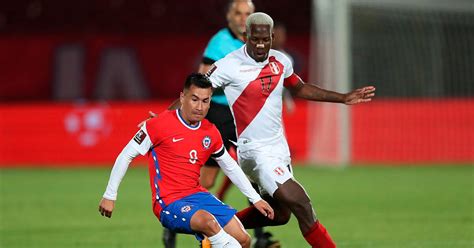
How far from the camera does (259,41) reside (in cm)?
758

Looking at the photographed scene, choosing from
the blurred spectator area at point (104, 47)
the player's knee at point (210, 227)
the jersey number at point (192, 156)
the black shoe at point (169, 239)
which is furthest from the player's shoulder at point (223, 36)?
the blurred spectator area at point (104, 47)

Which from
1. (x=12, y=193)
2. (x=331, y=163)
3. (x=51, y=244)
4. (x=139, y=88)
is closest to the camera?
(x=51, y=244)

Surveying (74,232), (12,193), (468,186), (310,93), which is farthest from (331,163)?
(310,93)

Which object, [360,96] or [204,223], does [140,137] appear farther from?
[360,96]

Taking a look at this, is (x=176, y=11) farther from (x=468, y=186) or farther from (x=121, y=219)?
(x=121, y=219)

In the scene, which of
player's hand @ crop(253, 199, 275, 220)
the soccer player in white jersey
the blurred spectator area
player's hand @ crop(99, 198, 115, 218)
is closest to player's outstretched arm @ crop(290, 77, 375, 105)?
the soccer player in white jersey

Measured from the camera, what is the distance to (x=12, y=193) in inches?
592

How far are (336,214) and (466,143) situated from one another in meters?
8.52

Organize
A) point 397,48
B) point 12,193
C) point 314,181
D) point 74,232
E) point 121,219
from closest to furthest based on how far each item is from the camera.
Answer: point 74,232 < point 121,219 < point 12,193 < point 314,181 < point 397,48

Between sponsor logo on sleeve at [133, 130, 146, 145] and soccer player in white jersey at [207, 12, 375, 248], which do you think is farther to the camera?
soccer player in white jersey at [207, 12, 375, 248]

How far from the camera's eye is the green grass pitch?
9906mm

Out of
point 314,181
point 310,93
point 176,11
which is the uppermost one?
point 176,11

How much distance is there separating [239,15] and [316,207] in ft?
14.3

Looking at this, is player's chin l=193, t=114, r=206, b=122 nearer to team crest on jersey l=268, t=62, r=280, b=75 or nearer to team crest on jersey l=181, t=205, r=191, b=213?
team crest on jersey l=181, t=205, r=191, b=213
